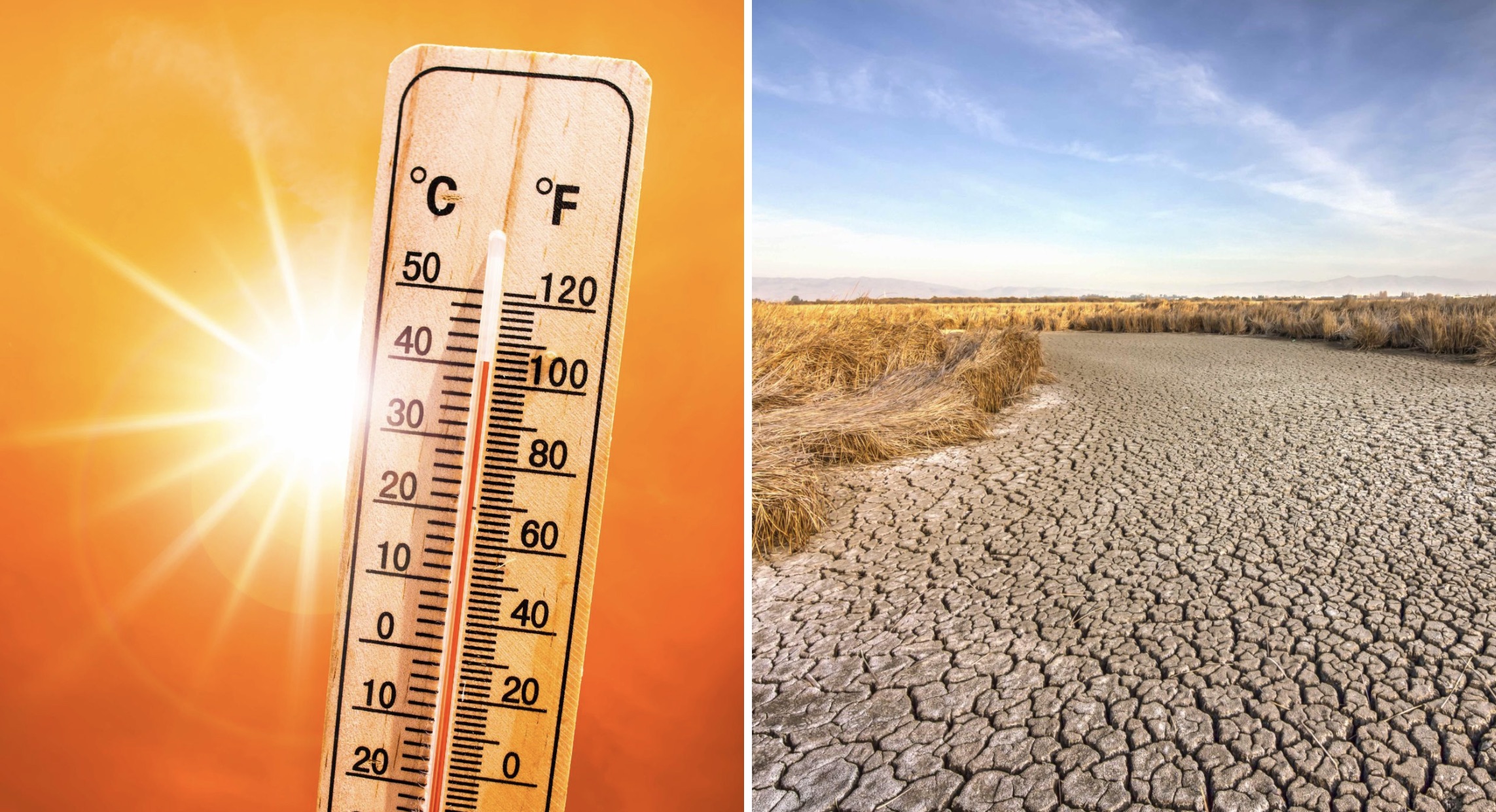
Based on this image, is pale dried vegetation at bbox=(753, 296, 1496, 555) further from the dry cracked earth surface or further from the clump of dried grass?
the dry cracked earth surface

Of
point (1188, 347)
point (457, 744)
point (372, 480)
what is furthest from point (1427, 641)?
point (1188, 347)

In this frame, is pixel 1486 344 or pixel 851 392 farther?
pixel 1486 344

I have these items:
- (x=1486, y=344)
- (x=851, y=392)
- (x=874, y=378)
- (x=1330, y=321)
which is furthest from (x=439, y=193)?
(x=1330, y=321)

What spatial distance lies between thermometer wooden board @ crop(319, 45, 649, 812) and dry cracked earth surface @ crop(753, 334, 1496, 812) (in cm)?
89

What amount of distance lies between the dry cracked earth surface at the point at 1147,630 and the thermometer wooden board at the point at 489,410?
0.89 meters

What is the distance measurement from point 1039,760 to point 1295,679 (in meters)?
0.72

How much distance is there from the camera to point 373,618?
33.9 inches

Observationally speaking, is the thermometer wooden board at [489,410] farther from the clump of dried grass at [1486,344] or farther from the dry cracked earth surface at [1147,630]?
the clump of dried grass at [1486,344]

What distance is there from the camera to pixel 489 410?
2.61ft

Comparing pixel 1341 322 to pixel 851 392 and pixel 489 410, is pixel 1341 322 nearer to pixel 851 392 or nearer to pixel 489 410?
pixel 851 392

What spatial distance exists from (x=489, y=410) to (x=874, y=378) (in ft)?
15.2

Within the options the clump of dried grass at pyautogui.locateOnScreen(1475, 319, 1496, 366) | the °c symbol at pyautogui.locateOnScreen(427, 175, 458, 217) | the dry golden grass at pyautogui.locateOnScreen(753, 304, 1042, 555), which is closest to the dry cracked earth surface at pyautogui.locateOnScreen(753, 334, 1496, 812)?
the dry golden grass at pyautogui.locateOnScreen(753, 304, 1042, 555)

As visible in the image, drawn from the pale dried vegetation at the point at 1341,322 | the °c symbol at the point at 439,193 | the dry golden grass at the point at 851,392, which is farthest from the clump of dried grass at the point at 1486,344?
the °c symbol at the point at 439,193

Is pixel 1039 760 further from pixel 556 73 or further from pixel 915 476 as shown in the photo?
pixel 915 476
